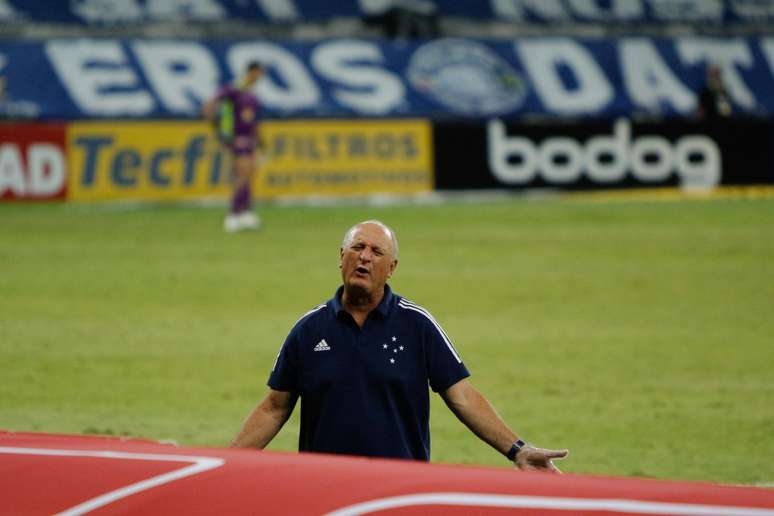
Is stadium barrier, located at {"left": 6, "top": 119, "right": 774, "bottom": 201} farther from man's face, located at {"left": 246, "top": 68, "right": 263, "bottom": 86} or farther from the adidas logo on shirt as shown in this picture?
the adidas logo on shirt

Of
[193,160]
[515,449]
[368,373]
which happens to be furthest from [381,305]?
[193,160]

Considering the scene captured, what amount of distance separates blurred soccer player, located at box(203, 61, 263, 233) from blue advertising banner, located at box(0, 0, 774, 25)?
421 inches

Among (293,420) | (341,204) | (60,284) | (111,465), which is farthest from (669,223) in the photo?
(111,465)

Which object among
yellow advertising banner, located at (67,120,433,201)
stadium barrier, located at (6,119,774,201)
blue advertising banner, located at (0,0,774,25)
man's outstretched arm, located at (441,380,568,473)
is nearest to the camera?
man's outstretched arm, located at (441,380,568,473)

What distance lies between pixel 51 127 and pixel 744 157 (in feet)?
45.0

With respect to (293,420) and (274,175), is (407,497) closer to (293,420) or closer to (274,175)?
(293,420)

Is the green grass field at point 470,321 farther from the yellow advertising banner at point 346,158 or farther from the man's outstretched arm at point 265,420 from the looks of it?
the man's outstretched arm at point 265,420

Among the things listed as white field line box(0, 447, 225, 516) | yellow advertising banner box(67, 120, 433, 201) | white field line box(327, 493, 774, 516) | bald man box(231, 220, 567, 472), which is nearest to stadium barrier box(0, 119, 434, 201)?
yellow advertising banner box(67, 120, 433, 201)

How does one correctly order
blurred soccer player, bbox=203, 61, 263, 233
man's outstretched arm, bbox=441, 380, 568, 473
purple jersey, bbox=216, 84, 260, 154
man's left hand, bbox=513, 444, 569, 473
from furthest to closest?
purple jersey, bbox=216, 84, 260, 154
blurred soccer player, bbox=203, 61, 263, 233
man's outstretched arm, bbox=441, 380, 568, 473
man's left hand, bbox=513, 444, 569, 473

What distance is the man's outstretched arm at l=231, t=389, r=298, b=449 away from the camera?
7090mm

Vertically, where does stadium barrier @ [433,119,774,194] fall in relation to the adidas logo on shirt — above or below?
below

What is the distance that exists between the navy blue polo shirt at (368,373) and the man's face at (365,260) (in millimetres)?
143

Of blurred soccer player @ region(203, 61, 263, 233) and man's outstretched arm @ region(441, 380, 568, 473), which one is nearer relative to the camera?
man's outstretched arm @ region(441, 380, 568, 473)

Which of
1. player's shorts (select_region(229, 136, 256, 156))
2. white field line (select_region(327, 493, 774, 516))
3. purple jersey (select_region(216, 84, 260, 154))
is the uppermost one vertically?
white field line (select_region(327, 493, 774, 516))
